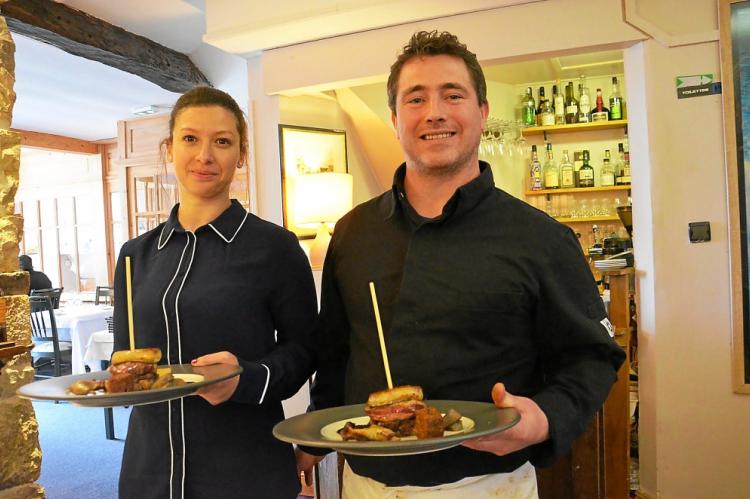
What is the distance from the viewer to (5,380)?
1.73 meters

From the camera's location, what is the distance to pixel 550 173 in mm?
5199

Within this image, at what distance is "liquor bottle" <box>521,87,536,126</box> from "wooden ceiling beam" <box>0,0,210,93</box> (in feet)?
8.96

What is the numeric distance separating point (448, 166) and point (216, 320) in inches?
21.9

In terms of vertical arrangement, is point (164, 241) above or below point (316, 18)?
below

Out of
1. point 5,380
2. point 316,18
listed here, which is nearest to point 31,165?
point 316,18

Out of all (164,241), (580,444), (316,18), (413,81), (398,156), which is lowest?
(580,444)

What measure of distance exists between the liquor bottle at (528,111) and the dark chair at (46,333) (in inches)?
173

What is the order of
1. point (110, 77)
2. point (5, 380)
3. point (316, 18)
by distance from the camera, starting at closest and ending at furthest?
point (5, 380)
point (316, 18)
point (110, 77)

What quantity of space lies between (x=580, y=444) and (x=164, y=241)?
4.85 feet

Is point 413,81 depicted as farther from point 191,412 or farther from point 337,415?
point 191,412

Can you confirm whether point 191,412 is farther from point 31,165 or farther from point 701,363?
point 31,165

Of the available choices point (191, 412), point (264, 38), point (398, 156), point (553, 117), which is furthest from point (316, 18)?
point (191, 412)

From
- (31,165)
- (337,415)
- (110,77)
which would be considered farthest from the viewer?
(31,165)

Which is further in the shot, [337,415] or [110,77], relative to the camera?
[110,77]
